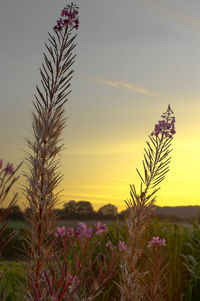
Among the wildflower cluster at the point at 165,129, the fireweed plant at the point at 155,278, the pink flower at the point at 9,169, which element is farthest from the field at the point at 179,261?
the pink flower at the point at 9,169

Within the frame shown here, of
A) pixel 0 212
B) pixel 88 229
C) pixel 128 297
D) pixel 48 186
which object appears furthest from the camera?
pixel 128 297

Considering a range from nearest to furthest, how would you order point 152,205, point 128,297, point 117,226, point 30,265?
point 30,265 < point 128,297 < point 152,205 < point 117,226

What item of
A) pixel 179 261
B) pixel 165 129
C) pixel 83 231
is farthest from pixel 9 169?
pixel 179 261

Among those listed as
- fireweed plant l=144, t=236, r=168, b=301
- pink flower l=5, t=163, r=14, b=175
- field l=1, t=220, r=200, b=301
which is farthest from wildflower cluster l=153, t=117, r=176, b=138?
field l=1, t=220, r=200, b=301

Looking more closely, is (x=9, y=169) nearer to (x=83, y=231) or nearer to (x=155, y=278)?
(x=83, y=231)

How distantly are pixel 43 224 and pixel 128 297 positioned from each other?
3.69ft

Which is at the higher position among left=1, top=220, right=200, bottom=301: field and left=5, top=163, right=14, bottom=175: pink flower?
left=5, top=163, right=14, bottom=175: pink flower

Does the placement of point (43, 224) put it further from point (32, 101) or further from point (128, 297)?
point (128, 297)

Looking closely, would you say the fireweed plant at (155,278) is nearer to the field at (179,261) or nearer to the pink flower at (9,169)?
the field at (179,261)

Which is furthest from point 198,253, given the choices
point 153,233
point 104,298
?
point 104,298

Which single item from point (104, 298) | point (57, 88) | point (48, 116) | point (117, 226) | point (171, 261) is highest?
point (57, 88)

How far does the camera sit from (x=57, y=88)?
294 centimetres

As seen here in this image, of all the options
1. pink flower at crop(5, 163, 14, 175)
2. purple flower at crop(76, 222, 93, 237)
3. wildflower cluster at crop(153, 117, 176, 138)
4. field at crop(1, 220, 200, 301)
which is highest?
wildflower cluster at crop(153, 117, 176, 138)

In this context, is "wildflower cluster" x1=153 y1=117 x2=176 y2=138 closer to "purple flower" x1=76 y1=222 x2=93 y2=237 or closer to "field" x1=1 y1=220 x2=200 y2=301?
"purple flower" x1=76 y1=222 x2=93 y2=237
